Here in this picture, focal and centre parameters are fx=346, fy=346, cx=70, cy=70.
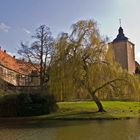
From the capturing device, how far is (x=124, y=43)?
87.9 m

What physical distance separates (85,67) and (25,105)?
781 cm

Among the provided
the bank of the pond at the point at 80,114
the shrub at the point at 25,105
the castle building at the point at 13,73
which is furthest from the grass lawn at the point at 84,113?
the castle building at the point at 13,73

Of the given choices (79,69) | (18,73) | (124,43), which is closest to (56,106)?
(79,69)

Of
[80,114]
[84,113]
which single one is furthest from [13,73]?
[80,114]

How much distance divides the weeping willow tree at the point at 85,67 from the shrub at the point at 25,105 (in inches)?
124

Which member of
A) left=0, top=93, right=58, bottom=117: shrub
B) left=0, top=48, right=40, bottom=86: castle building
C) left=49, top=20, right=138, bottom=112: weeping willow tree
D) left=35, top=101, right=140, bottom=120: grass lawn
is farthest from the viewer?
left=0, top=48, right=40, bottom=86: castle building

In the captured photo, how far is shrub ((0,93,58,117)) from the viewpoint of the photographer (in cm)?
3650

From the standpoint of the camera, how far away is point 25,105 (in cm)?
3653

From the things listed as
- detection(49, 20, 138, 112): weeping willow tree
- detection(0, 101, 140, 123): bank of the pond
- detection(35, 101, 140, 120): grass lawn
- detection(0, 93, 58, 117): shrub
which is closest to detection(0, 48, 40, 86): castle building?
detection(35, 101, 140, 120): grass lawn

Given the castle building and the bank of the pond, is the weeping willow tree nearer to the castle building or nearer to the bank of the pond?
the bank of the pond

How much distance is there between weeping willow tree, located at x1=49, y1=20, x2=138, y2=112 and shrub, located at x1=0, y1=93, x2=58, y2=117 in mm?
3152

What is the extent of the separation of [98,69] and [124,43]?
56.3 m

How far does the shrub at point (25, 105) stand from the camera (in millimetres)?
36500

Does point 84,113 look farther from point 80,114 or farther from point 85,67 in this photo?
point 85,67
